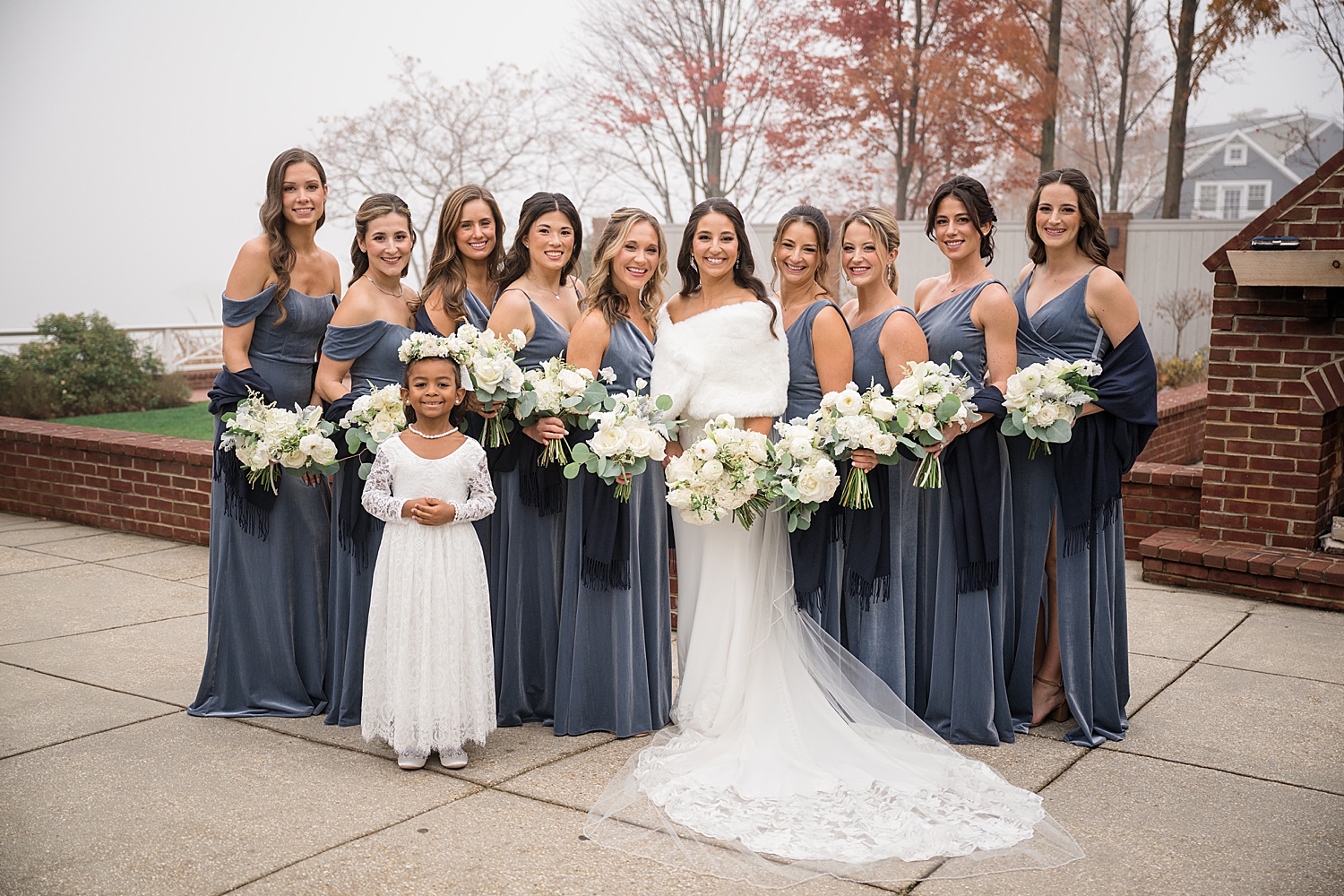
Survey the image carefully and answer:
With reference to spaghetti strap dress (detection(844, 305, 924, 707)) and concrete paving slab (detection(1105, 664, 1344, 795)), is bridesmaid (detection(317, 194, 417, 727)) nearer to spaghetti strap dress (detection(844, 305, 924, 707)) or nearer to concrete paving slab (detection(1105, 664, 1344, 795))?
spaghetti strap dress (detection(844, 305, 924, 707))

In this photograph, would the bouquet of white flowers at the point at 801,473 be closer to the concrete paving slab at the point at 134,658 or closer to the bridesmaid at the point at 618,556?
the bridesmaid at the point at 618,556

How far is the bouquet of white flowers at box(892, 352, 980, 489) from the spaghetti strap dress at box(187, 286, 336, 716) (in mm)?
2587

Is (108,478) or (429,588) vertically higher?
(429,588)

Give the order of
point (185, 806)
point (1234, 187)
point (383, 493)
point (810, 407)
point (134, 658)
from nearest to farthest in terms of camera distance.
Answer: point (185, 806) → point (383, 493) → point (810, 407) → point (134, 658) → point (1234, 187)

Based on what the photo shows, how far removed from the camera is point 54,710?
4.82 metres

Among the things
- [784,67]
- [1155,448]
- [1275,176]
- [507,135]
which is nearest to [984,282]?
[1155,448]

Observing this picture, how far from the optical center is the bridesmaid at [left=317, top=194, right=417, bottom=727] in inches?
184

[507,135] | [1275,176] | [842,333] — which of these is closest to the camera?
[842,333]

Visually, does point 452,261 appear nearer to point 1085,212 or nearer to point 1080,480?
point 1085,212

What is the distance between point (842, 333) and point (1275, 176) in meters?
32.2

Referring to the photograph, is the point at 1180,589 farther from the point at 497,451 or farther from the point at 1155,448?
the point at 497,451

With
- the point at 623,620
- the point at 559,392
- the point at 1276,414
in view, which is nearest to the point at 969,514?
the point at 623,620

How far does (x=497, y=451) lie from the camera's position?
4.66 metres

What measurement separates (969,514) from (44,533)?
7.51 metres
